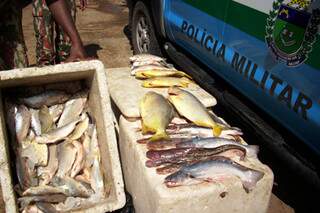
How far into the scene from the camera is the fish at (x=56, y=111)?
3.00m

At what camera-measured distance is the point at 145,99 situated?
9.93ft

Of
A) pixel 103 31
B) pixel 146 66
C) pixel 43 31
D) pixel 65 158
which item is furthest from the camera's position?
pixel 103 31

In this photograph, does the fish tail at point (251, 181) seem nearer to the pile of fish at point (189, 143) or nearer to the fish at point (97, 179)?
the pile of fish at point (189, 143)

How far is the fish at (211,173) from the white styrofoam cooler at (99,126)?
42cm

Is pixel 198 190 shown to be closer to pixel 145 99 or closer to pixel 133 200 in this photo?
pixel 133 200

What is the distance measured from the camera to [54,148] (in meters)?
2.81

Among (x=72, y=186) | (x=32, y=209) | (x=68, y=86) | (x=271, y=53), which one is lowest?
(x=32, y=209)

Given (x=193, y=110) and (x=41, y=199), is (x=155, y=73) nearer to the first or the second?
(x=193, y=110)

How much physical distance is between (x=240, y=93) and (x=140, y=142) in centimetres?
141

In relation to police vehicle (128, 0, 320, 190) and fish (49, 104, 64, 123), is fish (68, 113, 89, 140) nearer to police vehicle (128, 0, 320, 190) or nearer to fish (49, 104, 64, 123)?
fish (49, 104, 64, 123)

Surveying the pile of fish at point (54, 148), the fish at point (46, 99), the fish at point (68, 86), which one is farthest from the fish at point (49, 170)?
the fish at point (68, 86)

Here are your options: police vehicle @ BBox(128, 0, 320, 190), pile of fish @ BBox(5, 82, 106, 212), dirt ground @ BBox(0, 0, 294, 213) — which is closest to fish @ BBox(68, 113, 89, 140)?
pile of fish @ BBox(5, 82, 106, 212)

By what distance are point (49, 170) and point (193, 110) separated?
1125 millimetres

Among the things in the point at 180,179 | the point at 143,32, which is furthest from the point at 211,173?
the point at 143,32
